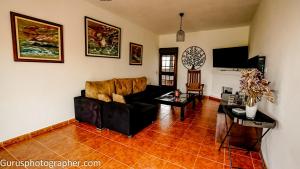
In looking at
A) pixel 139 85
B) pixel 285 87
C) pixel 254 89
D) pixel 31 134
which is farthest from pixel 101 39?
pixel 285 87

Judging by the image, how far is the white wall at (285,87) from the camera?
1.39 meters

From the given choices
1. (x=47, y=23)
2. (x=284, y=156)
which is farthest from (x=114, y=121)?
(x=284, y=156)

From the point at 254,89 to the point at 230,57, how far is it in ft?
11.9

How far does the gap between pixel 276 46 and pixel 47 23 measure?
372 centimetres

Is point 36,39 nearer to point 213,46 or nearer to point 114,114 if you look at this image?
point 114,114

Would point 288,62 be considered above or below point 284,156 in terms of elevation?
above

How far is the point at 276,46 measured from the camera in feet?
6.65

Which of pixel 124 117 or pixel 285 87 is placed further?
pixel 124 117

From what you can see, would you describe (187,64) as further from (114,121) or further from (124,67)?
(114,121)

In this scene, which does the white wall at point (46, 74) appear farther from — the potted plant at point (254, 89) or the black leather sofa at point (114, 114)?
the potted plant at point (254, 89)

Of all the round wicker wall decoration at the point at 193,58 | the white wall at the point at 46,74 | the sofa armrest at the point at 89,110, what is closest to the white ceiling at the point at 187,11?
the white wall at the point at 46,74

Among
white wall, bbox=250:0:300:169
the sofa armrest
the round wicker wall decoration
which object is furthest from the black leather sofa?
the round wicker wall decoration

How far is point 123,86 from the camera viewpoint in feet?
13.8

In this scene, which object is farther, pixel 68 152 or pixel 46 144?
pixel 46 144
